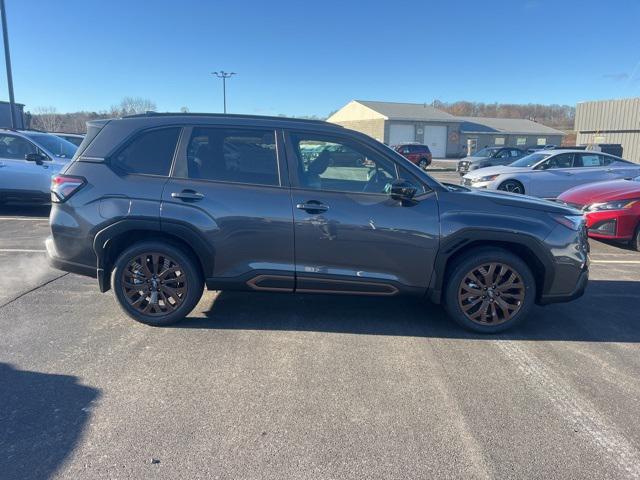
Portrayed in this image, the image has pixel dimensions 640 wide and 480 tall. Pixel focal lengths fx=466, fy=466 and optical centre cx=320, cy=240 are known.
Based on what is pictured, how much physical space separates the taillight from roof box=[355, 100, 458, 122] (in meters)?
44.5

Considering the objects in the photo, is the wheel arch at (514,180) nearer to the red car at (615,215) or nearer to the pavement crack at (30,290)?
A: the red car at (615,215)

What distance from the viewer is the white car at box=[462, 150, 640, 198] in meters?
12.8

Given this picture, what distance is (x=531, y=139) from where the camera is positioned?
58.0 m

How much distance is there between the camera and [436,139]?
50.4 m

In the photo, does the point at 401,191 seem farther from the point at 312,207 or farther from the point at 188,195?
the point at 188,195

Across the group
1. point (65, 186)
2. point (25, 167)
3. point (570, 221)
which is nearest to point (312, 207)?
point (65, 186)

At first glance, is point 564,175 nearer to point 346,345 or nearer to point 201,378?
point 346,345

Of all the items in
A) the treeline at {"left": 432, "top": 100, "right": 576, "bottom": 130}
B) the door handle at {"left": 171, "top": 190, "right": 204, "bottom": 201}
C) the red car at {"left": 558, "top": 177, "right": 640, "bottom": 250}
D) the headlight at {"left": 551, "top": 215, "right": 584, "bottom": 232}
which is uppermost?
the treeline at {"left": 432, "top": 100, "right": 576, "bottom": 130}

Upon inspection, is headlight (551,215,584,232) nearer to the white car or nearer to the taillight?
the taillight

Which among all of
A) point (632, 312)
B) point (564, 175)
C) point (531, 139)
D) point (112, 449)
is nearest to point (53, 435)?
point (112, 449)

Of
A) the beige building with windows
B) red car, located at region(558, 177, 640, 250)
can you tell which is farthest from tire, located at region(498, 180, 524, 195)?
the beige building with windows

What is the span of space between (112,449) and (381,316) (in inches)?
111

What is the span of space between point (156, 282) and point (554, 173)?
12.0 m

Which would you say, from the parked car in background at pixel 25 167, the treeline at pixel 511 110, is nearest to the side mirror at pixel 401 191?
the parked car in background at pixel 25 167
